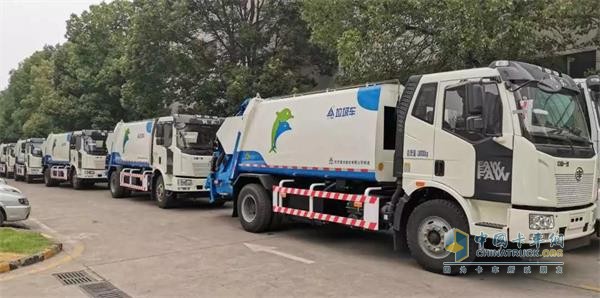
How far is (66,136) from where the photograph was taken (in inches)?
993

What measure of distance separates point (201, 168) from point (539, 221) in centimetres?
1074

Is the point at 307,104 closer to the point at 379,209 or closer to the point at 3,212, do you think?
the point at 379,209

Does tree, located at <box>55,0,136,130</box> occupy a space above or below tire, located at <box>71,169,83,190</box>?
above

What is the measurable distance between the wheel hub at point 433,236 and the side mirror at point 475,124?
4.23 ft

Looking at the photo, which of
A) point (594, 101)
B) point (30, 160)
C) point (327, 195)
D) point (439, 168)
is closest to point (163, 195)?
point (327, 195)

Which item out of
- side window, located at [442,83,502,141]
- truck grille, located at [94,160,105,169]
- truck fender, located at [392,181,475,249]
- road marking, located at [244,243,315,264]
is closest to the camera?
side window, located at [442,83,502,141]

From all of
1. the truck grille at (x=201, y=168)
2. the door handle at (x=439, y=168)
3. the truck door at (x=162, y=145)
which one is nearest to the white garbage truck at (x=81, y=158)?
the truck door at (x=162, y=145)

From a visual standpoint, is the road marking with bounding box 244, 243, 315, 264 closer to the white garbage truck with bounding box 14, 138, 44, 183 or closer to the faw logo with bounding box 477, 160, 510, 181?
the faw logo with bounding box 477, 160, 510, 181

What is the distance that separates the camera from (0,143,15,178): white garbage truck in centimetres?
3478

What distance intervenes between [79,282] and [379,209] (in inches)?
173

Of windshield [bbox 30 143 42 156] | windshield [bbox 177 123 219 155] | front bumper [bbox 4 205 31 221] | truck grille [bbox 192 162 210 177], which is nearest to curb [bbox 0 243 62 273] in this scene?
front bumper [bbox 4 205 31 221]

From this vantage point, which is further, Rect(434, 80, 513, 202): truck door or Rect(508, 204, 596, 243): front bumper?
Rect(434, 80, 513, 202): truck door

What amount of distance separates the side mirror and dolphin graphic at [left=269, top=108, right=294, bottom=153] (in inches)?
158

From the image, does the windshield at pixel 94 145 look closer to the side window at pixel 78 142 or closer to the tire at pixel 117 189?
the side window at pixel 78 142
